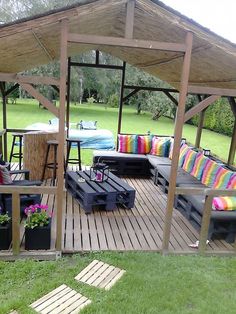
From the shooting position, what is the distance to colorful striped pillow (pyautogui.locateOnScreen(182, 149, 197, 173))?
6.14 meters

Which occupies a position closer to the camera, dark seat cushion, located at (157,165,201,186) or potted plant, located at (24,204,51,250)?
potted plant, located at (24,204,51,250)

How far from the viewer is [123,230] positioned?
14.6 feet

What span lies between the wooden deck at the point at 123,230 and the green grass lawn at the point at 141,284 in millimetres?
209

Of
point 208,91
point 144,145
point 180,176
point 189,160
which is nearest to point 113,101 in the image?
point 144,145

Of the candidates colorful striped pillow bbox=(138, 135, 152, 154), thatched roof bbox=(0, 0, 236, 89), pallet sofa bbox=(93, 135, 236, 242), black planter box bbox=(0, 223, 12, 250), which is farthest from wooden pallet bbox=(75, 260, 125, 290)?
colorful striped pillow bbox=(138, 135, 152, 154)

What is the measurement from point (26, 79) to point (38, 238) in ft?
6.32

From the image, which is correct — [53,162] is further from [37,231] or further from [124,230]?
[37,231]

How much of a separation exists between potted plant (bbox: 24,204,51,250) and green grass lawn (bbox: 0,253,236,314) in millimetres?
234

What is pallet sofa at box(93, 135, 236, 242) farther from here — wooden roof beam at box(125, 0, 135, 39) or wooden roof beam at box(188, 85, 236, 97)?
wooden roof beam at box(125, 0, 135, 39)

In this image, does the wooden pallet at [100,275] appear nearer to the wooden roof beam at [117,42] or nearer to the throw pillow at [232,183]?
the throw pillow at [232,183]

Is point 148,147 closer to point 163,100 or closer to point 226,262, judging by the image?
point 226,262

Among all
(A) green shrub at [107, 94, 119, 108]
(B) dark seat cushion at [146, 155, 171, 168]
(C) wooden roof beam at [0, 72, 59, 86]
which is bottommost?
(B) dark seat cushion at [146, 155, 171, 168]

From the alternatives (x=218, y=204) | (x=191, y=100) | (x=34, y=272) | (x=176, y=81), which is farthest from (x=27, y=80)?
(x=191, y=100)

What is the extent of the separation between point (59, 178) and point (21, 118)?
15760 millimetres
